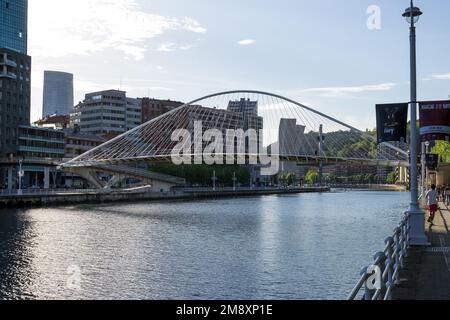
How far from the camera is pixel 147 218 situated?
5644cm

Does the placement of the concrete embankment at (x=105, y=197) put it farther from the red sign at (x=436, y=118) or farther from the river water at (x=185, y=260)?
the red sign at (x=436, y=118)

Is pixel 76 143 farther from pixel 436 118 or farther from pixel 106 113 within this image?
pixel 436 118

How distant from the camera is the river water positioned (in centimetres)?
2009

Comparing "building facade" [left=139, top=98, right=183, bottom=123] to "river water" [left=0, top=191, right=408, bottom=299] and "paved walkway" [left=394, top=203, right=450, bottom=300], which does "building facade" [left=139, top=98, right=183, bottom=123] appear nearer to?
"river water" [left=0, top=191, right=408, bottom=299]

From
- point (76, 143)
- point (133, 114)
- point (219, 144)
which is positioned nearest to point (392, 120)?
point (219, 144)

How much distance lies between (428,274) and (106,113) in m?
163

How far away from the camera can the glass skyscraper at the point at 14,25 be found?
126906 millimetres

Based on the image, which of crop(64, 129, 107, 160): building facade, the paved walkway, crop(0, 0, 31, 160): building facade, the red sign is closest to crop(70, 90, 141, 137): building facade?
crop(64, 129, 107, 160): building facade

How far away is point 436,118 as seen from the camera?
703 inches

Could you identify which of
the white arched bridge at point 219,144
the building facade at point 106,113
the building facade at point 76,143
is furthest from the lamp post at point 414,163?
the building facade at point 106,113

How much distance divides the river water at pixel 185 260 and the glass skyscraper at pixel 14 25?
9251 cm

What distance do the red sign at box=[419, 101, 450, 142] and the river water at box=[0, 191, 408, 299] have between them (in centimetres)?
605
